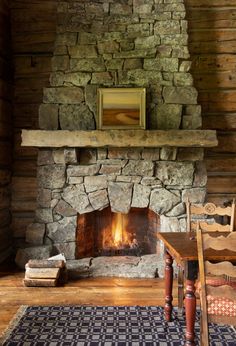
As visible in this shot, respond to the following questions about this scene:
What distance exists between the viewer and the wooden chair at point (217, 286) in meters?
2.14

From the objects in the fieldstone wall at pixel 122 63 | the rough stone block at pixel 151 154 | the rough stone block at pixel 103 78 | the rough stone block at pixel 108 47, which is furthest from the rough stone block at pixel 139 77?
the rough stone block at pixel 151 154

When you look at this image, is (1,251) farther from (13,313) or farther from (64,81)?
(64,81)

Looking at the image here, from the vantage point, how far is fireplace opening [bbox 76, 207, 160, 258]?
509 cm

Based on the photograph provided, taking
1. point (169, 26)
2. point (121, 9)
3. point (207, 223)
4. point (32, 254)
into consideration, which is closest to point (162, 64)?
point (169, 26)

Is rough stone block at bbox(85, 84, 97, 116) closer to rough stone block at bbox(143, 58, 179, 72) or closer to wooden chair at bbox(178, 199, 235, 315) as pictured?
rough stone block at bbox(143, 58, 179, 72)

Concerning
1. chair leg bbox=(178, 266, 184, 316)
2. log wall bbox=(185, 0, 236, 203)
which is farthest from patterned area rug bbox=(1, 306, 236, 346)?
log wall bbox=(185, 0, 236, 203)

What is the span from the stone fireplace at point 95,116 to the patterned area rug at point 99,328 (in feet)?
3.99

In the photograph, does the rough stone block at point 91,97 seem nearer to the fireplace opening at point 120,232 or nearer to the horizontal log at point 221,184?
the fireplace opening at point 120,232

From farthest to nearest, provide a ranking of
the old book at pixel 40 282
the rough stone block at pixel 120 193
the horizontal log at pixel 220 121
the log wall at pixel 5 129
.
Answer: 1. the horizontal log at pixel 220 121
2. the log wall at pixel 5 129
3. the rough stone block at pixel 120 193
4. the old book at pixel 40 282

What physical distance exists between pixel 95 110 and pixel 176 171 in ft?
4.23

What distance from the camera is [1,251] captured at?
491cm

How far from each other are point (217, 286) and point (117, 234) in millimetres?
3053

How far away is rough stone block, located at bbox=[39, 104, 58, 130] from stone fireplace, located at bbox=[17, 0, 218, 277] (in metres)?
0.01

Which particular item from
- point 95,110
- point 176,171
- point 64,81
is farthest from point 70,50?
point 176,171
